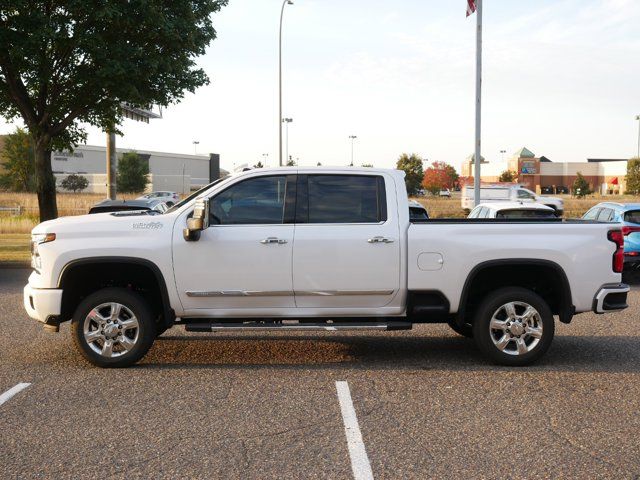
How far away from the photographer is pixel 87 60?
1788cm

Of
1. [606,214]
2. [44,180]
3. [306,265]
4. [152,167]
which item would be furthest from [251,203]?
[152,167]

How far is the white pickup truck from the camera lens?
22.4 feet

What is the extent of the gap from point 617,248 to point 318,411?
3.59 m

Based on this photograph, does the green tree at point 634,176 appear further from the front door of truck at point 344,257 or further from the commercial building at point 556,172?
the front door of truck at point 344,257

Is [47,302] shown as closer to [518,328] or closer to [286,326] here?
[286,326]

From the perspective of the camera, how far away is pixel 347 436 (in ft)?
16.2

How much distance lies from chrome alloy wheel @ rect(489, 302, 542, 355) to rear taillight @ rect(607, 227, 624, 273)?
0.95 metres

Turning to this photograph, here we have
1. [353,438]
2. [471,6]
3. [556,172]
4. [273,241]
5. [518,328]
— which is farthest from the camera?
[556,172]

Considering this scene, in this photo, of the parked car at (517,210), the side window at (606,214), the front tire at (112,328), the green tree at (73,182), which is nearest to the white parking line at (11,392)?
the front tire at (112,328)

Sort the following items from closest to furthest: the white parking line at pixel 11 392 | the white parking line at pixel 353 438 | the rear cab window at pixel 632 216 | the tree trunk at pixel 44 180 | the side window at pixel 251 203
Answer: the white parking line at pixel 353 438 < the white parking line at pixel 11 392 < the side window at pixel 251 203 < the rear cab window at pixel 632 216 < the tree trunk at pixel 44 180

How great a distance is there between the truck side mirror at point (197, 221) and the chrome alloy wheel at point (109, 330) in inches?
37.4

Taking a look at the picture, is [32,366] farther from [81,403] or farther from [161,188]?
[161,188]

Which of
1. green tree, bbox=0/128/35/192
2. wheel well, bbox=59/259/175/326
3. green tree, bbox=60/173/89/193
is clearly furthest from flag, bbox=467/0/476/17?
green tree, bbox=60/173/89/193

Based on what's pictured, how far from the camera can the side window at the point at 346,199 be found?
703 cm
